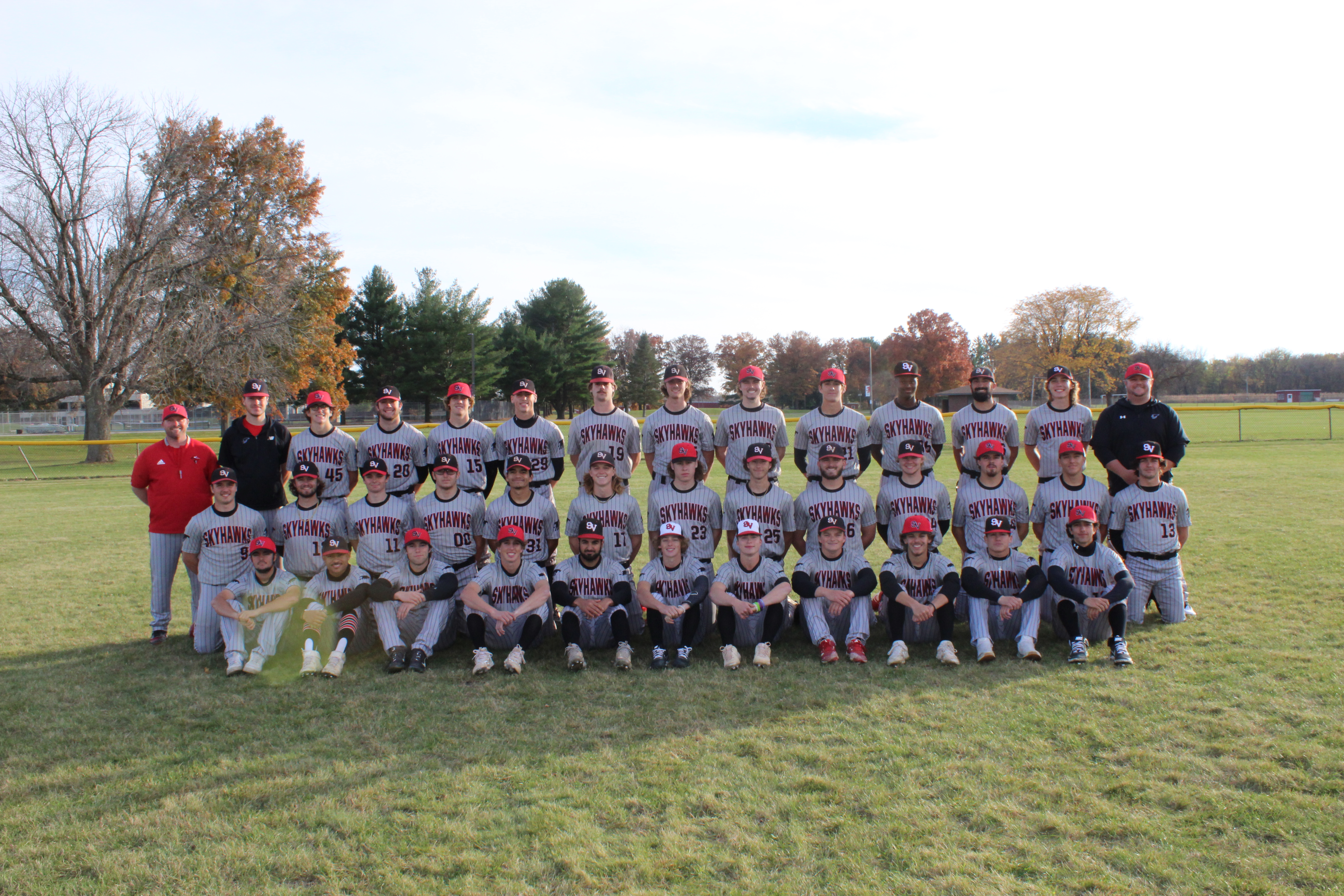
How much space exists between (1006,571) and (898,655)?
3.50ft

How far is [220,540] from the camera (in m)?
5.98

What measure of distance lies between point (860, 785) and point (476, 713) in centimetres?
215

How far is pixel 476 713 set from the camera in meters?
4.57

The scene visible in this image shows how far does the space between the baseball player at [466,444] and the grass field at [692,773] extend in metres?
1.52

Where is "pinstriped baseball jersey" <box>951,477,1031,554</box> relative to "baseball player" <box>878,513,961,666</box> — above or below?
above

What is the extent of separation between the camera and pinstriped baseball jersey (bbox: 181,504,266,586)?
597cm

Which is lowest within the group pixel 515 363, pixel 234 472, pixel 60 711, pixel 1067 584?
pixel 60 711

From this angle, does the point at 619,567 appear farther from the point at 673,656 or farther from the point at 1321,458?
the point at 1321,458

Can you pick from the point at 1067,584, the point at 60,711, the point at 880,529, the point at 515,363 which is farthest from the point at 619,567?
the point at 515,363

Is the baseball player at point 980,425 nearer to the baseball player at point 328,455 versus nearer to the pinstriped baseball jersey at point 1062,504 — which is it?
the pinstriped baseball jersey at point 1062,504

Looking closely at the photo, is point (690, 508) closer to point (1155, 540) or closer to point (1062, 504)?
point (1062, 504)

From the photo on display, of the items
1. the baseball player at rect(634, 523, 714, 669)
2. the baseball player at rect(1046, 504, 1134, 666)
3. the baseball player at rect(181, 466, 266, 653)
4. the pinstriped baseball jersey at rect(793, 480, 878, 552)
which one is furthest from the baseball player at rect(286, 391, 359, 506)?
the baseball player at rect(1046, 504, 1134, 666)

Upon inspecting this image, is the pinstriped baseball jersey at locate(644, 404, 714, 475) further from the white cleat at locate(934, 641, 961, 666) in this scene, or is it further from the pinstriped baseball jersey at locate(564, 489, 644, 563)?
the white cleat at locate(934, 641, 961, 666)

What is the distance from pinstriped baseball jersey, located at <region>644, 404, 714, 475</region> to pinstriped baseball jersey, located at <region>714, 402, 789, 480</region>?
0.14 metres
